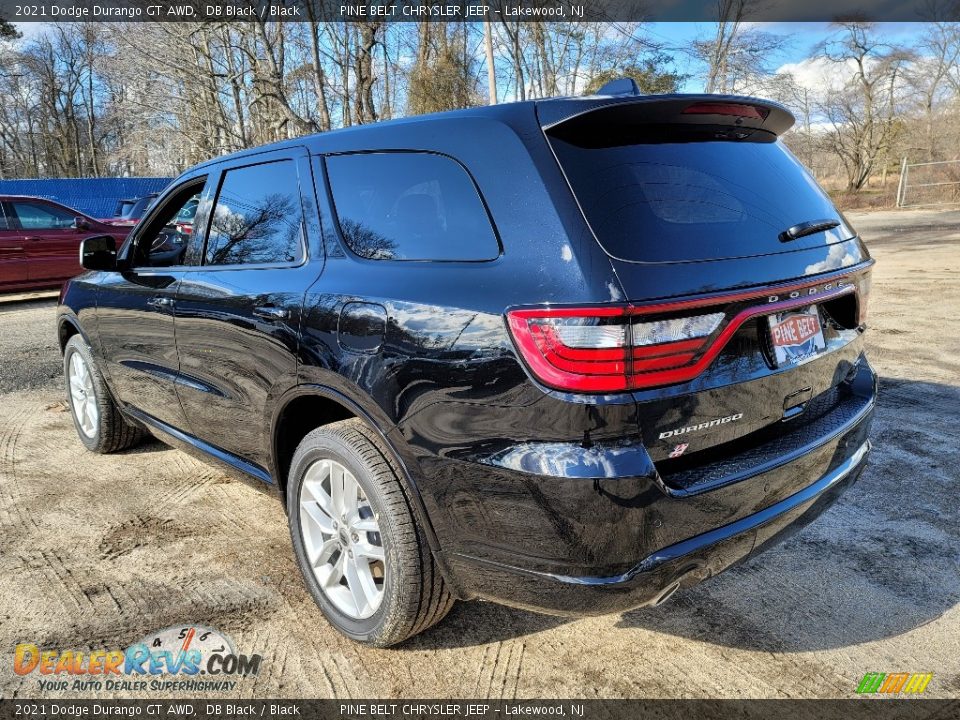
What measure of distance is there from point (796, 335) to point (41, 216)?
1246 centimetres

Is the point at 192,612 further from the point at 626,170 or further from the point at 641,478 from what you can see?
the point at 626,170

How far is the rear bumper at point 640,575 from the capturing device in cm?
189

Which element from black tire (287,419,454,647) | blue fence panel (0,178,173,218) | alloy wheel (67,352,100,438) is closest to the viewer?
black tire (287,419,454,647)

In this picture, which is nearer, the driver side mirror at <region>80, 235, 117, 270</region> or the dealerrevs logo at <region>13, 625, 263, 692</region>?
the dealerrevs logo at <region>13, 625, 263, 692</region>

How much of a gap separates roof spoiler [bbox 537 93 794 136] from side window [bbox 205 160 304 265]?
3.74ft

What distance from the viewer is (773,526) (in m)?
2.16

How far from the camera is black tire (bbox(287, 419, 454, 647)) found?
2.19 metres

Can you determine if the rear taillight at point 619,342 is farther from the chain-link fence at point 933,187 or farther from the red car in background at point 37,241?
the chain-link fence at point 933,187

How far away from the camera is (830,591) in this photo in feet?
8.92

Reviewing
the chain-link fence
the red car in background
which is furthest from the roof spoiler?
the chain-link fence

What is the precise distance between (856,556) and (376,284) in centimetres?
229

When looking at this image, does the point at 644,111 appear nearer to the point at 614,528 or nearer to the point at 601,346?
the point at 601,346

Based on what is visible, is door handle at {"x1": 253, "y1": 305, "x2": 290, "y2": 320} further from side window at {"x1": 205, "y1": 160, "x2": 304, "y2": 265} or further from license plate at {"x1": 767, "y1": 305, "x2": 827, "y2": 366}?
license plate at {"x1": 767, "y1": 305, "x2": 827, "y2": 366}

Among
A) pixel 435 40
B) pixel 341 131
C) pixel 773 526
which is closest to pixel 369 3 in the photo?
pixel 435 40
